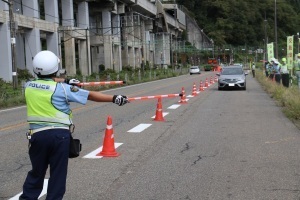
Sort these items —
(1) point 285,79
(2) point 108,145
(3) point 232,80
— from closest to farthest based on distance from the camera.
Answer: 1. (2) point 108,145
2. (1) point 285,79
3. (3) point 232,80

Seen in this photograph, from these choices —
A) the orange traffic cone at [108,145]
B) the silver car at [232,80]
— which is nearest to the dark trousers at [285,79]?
the silver car at [232,80]

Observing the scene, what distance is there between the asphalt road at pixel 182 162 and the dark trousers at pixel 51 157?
1344 mm

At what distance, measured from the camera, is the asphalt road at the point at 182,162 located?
5.70 meters

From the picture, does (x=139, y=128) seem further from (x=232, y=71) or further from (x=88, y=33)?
(x=88, y=33)

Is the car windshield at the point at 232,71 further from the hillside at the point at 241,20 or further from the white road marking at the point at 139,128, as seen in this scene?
the hillside at the point at 241,20

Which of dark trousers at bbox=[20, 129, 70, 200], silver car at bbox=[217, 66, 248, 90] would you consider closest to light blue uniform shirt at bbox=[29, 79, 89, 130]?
dark trousers at bbox=[20, 129, 70, 200]

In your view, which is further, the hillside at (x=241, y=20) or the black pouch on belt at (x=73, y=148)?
the hillside at (x=241, y=20)

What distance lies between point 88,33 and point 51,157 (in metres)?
51.7

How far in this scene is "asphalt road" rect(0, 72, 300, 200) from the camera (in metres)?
5.70

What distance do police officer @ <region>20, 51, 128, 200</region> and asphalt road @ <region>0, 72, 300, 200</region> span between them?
1.45 metres

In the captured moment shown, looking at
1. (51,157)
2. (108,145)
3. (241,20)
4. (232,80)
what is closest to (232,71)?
(232,80)

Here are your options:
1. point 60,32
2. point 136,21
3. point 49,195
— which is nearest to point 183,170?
point 49,195

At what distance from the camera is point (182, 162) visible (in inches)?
292

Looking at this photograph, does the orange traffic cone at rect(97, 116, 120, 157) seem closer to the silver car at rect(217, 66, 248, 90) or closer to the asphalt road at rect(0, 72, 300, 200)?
the asphalt road at rect(0, 72, 300, 200)
